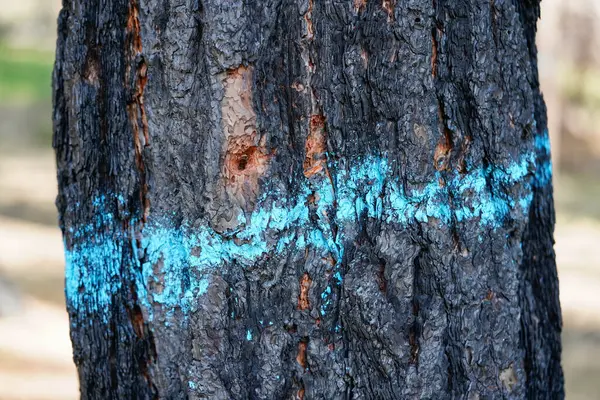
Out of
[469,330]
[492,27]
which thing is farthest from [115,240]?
[492,27]

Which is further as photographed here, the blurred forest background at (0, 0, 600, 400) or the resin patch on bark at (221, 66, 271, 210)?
the blurred forest background at (0, 0, 600, 400)

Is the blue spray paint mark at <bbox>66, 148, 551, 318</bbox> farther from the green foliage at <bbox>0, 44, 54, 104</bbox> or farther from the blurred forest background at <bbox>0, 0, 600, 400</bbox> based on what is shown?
the green foliage at <bbox>0, 44, 54, 104</bbox>

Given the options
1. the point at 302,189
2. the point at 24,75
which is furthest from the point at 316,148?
the point at 24,75

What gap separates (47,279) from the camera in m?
5.96

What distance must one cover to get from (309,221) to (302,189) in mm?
52

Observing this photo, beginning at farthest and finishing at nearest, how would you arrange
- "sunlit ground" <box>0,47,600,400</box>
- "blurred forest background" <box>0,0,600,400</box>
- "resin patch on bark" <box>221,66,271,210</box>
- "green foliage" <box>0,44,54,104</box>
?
1. "green foliage" <box>0,44,54,104</box>
2. "blurred forest background" <box>0,0,600,400</box>
3. "sunlit ground" <box>0,47,600,400</box>
4. "resin patch on bark" <box>221,66,271,210</box>

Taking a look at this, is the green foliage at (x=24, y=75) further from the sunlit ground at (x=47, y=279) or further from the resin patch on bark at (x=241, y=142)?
the resin patch on bark at (x=241, y=142)

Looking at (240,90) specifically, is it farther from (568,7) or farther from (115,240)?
(568,7)

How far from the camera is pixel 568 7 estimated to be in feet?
34.3

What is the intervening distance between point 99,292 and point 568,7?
10285mm

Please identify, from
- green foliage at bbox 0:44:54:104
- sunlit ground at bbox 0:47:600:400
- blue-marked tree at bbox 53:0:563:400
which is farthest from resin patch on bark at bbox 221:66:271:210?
green foliage at bbox 0:44:54:104

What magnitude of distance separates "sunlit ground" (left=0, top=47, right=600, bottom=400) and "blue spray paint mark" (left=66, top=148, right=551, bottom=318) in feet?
9.23

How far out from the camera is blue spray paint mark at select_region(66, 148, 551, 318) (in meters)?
1.23

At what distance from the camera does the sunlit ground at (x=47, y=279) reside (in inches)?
162
